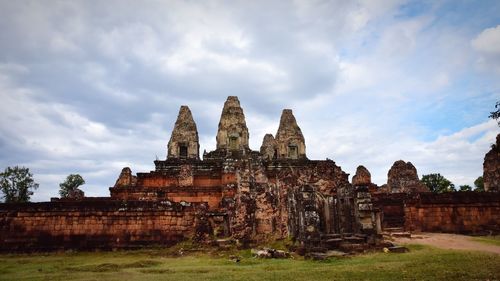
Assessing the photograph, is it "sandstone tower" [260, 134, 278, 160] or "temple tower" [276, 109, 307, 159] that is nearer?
"temple tower" [276, 109, 307, 159]

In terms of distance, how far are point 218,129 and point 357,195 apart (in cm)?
2270

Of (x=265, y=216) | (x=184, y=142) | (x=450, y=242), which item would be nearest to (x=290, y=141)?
(x=184, y=142)

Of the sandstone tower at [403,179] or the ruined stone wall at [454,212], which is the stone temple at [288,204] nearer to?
the ruined stone wall at [454,212]

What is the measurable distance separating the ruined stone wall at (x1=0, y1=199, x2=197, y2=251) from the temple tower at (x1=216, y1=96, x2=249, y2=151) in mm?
18599

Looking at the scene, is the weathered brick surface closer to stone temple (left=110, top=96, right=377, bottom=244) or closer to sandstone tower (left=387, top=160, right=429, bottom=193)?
stone temple (left=110, top=96, right=377, bottom=244)

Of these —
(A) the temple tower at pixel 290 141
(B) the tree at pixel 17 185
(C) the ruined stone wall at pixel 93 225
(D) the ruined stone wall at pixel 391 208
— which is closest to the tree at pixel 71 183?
(B) the tree at pixel 17 185

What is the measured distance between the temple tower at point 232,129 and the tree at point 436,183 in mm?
27134

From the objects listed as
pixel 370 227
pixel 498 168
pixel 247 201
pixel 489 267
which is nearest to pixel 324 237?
pixel 370 227

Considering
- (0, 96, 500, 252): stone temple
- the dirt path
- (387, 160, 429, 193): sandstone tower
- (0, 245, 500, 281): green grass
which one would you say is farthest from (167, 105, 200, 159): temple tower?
the dirt path

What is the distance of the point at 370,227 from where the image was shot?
1203cm

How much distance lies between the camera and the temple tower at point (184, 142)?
32.5m

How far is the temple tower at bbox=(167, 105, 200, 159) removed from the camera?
32.5 metres

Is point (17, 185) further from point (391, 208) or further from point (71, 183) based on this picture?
point (391, 208)

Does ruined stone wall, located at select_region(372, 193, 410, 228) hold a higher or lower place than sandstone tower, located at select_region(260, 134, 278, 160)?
lower
